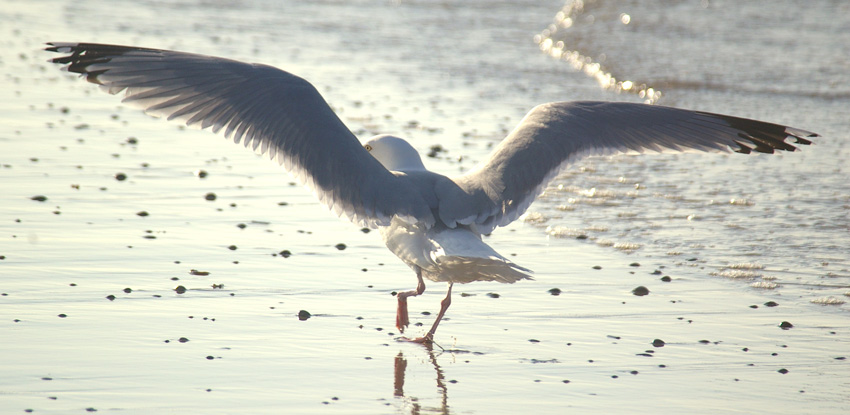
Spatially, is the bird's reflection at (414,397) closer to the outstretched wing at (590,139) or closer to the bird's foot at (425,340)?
the bird's foot at (425,340)

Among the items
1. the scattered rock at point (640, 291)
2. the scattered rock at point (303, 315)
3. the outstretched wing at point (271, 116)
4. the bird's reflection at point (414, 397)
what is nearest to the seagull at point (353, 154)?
the outstretched wing at point (271, 116)

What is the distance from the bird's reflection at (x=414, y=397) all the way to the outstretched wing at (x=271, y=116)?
691mm

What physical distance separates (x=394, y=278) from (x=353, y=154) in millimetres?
1383

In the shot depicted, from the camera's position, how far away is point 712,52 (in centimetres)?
1731

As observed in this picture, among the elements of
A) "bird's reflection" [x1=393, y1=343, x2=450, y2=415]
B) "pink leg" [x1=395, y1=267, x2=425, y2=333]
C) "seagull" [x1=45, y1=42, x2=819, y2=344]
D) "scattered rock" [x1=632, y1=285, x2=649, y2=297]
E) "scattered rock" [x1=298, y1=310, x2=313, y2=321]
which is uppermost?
"seagull" [x1=45, y1=42, x2=819, y2=344]

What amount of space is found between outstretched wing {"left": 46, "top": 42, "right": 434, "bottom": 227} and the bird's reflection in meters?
0.69

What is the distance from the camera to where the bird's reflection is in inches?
183

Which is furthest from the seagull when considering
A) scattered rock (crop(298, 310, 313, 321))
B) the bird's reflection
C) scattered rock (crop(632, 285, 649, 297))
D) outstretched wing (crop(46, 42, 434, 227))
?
scattered rock (crop(632, 285, 649, 297))

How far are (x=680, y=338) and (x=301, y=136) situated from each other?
2.28 metres

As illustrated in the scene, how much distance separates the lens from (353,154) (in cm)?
553

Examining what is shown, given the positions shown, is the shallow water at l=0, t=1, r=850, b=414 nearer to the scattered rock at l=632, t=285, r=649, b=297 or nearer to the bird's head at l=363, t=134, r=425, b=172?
the scattered rock at l=632, t=285, r=649, b=297

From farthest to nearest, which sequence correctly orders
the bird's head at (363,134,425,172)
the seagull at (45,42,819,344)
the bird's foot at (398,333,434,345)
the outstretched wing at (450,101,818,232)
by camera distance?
the bird's head at (363,134,425,172)
the outstretched wing at (450,101,818,232)
the bird's foot at (398,333,434,345)
the seagull at (45,42,819,344)

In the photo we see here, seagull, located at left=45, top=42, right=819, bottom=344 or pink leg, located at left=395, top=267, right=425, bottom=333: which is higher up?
seagull, located at left=45, top=42, right=819, bottom=344

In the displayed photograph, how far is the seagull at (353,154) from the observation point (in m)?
5.32
